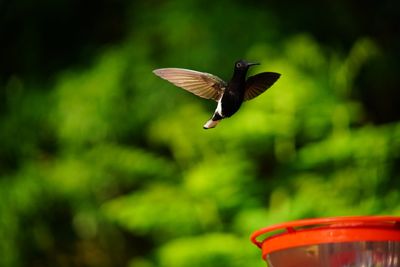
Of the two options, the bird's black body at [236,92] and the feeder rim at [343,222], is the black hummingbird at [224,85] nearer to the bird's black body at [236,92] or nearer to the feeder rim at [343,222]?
the bird's black body at [236,92]

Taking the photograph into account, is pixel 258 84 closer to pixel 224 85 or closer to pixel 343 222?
pixel 224 85

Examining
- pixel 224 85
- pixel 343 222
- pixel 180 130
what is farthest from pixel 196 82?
pixel 180 130

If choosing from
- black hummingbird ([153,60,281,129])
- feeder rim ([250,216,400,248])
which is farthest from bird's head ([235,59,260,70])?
feeder rim ([250,216,400,248])

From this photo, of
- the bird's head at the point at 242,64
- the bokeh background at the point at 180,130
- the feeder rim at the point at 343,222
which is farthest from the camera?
the bokeh background at the point at 180,130

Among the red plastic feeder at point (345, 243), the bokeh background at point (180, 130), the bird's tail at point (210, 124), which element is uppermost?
the bokeh background at point (180, 130)

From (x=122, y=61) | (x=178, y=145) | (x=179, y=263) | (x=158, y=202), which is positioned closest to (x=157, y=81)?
(x=122, y=61)

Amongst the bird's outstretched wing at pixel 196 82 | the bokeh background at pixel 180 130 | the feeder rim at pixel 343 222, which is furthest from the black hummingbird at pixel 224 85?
the bokeh background at pixel 180 130

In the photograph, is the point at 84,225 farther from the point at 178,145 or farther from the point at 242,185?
the point at 242,185
